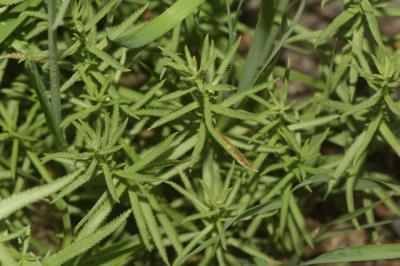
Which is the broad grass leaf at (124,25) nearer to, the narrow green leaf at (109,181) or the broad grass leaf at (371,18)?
the narrow green leaf at (109,181)

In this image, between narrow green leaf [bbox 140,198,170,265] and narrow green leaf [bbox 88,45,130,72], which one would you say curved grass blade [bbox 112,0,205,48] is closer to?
narrow green leaf [bbox 88,45,130,72]

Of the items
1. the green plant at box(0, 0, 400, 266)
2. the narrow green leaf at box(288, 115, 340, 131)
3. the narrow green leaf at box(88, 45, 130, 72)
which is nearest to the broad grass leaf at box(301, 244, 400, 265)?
the green plant at box(0, 0, 400, 266)

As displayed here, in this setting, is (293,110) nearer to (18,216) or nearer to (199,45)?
(199,45)

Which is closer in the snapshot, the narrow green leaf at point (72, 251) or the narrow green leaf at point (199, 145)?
the narrow green leaf at point (72, 251)

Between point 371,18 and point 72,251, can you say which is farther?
point 371,18

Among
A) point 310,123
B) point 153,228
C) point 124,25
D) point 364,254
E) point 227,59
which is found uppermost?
point 124,25

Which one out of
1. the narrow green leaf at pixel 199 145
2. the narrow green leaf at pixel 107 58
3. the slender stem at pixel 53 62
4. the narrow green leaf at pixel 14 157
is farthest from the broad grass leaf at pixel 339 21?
the narrow green leaf at pixel 14 157

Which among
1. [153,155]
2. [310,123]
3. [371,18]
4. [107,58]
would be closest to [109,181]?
[153,155]

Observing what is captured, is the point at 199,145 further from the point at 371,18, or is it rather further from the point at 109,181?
the point at 371,18

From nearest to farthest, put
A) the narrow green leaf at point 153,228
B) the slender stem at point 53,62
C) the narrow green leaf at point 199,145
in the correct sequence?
the slender stem at point 53,62 < the narrow green leaf at point 199,145 < the narrow green leaf at point 153,228
